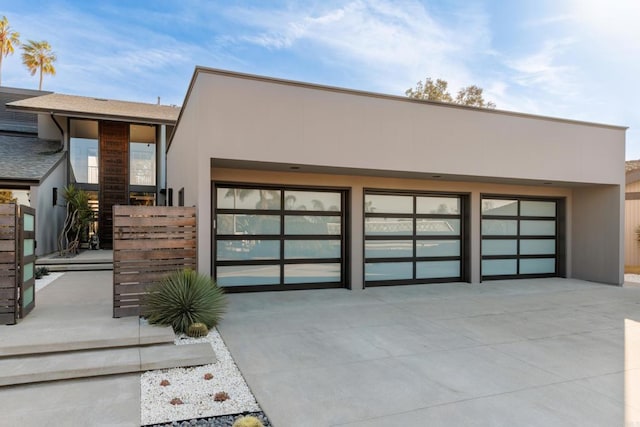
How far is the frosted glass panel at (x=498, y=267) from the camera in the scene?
10031mm

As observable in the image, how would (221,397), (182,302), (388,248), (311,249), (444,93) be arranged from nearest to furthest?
(221,397) < (182,302) < (311,249) < (388,248) < (444,93)

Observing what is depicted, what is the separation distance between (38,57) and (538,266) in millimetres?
34321

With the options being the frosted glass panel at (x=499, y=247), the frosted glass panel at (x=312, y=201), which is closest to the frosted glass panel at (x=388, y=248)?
the frosted glass panel at (x=312, y=201)

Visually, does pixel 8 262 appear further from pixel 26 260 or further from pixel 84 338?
pixel 84 338

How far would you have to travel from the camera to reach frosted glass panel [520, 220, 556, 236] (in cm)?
1053

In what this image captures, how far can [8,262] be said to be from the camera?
4.96 meters

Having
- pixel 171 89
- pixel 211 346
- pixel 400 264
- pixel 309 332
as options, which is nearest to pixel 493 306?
pixel 400 264

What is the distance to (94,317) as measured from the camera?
17.4ft

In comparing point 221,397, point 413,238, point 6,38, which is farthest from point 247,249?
point 6,38

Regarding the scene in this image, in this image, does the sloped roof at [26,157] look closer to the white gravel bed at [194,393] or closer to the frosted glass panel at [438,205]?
the white gravel bed at [194,393]

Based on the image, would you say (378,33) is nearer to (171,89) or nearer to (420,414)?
(420,414)

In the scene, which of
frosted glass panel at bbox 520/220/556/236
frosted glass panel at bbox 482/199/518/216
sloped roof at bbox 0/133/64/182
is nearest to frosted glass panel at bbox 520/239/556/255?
frosted glass panel at bbox 520/220/556/236

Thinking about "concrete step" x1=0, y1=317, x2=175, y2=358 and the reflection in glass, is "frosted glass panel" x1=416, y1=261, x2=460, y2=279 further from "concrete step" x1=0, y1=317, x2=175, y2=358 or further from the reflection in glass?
"concrete step" x1=0, y1=317, x2=175, y2=358

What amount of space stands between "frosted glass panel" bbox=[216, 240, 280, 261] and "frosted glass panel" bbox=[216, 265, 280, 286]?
0.21 meters
